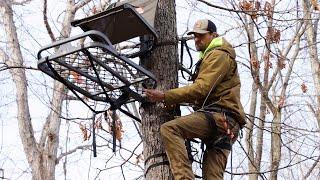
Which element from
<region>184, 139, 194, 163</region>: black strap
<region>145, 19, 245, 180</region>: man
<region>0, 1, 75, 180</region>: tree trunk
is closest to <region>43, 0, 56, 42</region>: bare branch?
<region>0, 1, 75, 180</region>: tree trunk

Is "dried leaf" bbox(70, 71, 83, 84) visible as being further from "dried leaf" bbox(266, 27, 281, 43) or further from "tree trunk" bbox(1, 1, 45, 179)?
"tree trunk" bbox(1, 1, 45, 179)

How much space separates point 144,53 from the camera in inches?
152

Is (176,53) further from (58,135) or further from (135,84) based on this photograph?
(58,135)

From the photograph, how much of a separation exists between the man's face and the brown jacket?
13cm

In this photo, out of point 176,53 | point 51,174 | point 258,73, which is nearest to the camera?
point 176,53

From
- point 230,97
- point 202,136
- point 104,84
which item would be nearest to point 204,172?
point 202,136

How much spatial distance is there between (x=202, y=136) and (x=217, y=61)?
49cm

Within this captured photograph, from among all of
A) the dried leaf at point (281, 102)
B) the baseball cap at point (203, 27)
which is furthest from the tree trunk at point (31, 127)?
the baseball cap at point (203, 27)

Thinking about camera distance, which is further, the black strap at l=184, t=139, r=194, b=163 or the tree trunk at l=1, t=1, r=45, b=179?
the tree trunk at l=1, t=1, r=45, b=179

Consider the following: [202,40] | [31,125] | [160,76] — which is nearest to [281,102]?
[31,125]

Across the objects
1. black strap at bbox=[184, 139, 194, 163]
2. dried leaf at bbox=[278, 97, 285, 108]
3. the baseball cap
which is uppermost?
dried leaf at bbox=[278, 97, 285, 108]

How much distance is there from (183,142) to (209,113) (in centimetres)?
27

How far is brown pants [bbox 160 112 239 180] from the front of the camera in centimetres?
340

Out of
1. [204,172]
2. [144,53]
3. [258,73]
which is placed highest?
[258,73]
